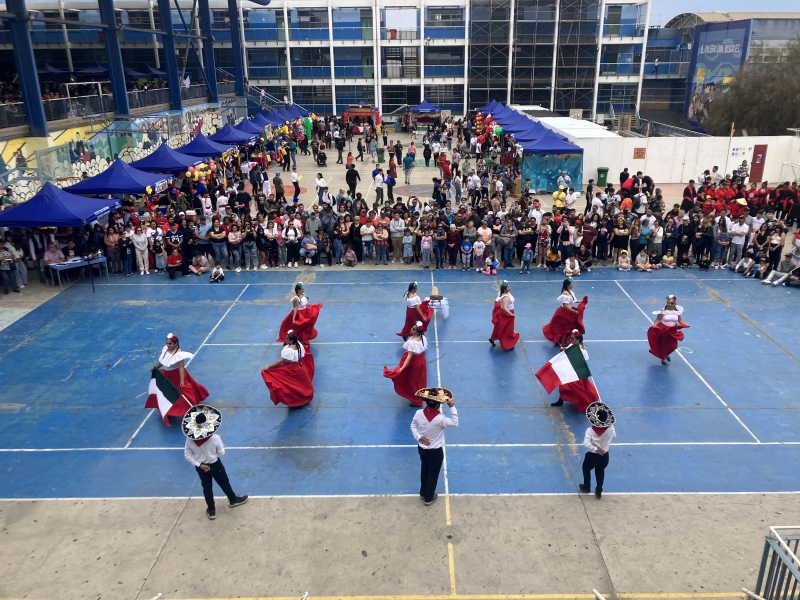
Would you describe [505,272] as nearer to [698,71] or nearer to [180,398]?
[180,398]

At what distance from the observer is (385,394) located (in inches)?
444

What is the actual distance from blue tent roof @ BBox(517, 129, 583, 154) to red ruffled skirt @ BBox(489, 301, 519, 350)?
1383cm

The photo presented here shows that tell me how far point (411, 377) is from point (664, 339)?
16.2ft

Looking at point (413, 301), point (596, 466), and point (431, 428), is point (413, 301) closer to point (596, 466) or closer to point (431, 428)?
point (431, 428)

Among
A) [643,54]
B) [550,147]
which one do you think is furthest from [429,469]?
[643,54]

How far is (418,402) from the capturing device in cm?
1086

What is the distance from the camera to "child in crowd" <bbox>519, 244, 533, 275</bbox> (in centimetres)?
1775

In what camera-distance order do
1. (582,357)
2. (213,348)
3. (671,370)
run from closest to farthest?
(582,357) → (671,370) → (213,348)

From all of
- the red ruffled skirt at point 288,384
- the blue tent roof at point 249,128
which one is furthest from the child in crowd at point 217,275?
the blue tent roof at point 249,128

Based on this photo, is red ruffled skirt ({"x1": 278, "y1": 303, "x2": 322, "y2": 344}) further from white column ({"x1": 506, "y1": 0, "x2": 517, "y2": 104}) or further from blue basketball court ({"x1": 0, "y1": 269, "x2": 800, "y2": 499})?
white column ({"x1": 506, "y1": 0, "x2": 517, "y2": 104})

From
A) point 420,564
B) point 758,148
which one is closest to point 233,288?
point 420,564

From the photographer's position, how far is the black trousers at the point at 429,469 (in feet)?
26.3

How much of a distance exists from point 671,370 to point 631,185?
13.3m

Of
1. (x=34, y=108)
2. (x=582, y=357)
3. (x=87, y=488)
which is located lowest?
(x=87, y=488)
